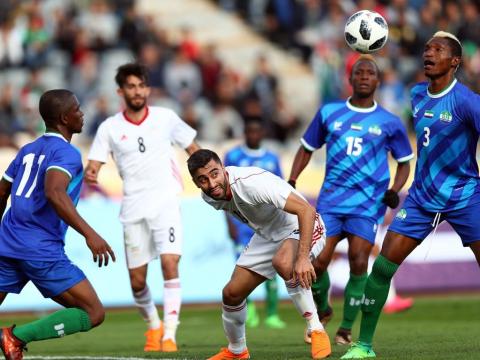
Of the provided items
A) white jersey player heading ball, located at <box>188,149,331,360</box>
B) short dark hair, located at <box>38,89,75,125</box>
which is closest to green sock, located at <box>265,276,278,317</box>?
white jersey player heading ball, located at <box>188,149,331,360</box>

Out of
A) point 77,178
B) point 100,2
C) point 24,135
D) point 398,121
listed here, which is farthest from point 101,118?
point 77,178

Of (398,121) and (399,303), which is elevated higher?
(398,121)

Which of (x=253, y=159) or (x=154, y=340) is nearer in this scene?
(x=154, y=340)

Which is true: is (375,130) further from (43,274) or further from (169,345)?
(43,274)

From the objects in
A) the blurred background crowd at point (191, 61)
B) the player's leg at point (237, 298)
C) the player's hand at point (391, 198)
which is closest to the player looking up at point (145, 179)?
the player's hand at point (391, 198)

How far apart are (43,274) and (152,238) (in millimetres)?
3275

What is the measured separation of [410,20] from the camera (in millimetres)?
25328

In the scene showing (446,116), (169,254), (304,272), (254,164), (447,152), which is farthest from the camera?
(254,164)

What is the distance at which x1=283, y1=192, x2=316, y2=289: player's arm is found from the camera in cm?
916

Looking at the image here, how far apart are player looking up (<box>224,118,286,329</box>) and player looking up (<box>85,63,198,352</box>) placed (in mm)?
2879

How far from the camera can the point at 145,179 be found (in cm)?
1245

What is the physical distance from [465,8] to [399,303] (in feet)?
32.9

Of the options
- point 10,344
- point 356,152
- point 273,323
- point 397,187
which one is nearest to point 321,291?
point 397,187

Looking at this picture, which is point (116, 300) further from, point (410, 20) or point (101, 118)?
point (410, 20)
